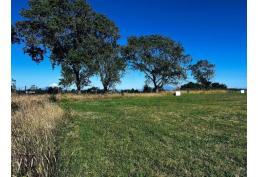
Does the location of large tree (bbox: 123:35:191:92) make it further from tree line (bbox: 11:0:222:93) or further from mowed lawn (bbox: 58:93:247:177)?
mowed lawn (bbox: 58:93:247:177)

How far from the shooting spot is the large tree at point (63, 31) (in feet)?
134

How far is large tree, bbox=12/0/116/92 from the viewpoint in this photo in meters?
40.8

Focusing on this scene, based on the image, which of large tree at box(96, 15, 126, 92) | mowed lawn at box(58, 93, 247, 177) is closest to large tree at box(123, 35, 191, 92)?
large tree at box(96, 15, 126, 92)

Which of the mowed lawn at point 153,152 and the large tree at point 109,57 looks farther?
the large tree at point 109,57

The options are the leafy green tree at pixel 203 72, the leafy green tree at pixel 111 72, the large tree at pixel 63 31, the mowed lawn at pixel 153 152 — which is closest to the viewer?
the mowed lawn at pixel 153 152

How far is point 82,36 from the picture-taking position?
1671 inches

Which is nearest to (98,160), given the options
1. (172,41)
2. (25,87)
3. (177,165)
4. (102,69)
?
(177,165)

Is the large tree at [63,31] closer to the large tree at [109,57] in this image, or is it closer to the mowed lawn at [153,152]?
the large tree at [109,57]

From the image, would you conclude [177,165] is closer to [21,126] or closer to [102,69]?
[21,126]

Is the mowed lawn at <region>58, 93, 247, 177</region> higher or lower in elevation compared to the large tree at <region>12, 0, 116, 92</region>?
lower

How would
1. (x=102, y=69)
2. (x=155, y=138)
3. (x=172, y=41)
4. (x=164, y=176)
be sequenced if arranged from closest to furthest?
(x=164, y=176), (x=155, y=138), (x=102, y=69), (x=172, y=41)

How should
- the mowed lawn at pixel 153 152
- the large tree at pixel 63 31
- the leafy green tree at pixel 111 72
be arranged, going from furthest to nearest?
the leafy green tree at pixel 111 72 → the large tree at pixel 63 31 → the mowed lawn at pixel 153 152

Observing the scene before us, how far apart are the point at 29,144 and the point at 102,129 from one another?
404cm

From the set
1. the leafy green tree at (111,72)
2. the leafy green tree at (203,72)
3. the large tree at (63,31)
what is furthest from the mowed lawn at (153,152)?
the leafy green tree at (203,72)
